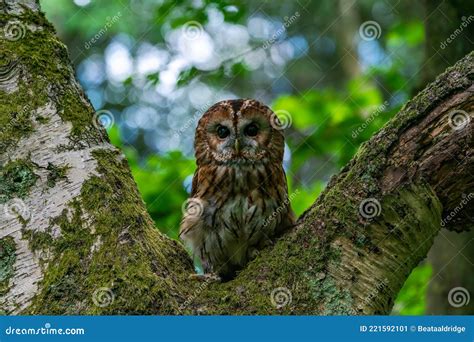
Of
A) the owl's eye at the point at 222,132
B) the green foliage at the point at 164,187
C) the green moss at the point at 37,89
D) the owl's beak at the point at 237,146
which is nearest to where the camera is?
the green moss at the point at 37,89

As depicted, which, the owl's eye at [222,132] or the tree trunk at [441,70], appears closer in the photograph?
the owl's eye at [222,132]

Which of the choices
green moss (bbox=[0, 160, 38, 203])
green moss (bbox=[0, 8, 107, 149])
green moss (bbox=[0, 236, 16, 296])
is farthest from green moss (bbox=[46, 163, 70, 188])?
green moss (bbox=[0, 236, 16, 296])

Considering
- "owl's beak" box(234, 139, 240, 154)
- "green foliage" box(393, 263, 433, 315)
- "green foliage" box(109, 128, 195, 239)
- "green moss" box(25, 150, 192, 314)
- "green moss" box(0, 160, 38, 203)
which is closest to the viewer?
"green moss" box(25, 150, 192, 314)

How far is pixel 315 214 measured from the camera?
9.84 ft

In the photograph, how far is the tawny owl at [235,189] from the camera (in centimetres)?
424

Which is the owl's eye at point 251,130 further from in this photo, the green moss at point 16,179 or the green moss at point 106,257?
the green moss at point 16,179

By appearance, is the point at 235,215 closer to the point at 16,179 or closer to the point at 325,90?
the point at 16,179

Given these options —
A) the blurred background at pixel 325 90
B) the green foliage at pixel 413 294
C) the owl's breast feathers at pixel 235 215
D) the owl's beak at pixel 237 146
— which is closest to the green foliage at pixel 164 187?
the blurred background at pixel 325 90

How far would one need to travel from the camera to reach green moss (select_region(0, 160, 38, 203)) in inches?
113

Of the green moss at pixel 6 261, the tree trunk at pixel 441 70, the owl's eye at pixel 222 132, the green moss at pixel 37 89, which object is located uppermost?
the green moss at pixel 37 89

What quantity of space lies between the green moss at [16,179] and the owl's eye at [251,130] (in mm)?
2041

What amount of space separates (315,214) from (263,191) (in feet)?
4.67

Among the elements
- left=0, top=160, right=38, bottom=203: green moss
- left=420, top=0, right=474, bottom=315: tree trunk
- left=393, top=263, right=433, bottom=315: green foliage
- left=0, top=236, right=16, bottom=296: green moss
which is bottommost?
left=393, top=263, right=433, bottom=315: green foliage

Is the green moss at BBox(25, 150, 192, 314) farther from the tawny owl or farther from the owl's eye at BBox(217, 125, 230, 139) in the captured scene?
the owl's eye at BBox(217, 125, 230, 139)
